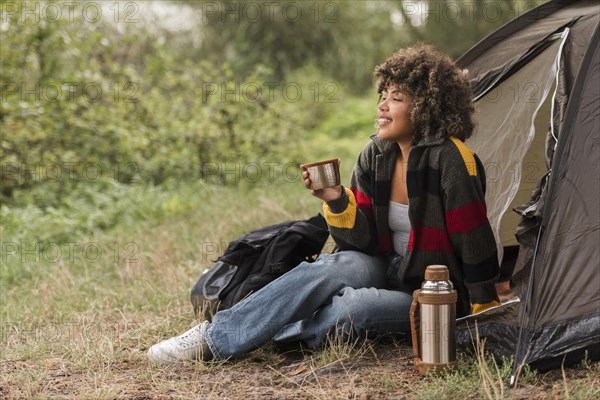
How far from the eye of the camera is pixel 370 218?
11.3 ft

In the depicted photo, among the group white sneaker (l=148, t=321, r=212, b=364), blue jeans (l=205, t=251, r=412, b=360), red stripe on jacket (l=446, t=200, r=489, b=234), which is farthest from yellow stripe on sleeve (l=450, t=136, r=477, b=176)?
white sneaker (l=148, t=321, r=212, b=364)

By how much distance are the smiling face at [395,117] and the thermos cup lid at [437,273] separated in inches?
25.0

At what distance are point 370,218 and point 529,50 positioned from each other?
139cm

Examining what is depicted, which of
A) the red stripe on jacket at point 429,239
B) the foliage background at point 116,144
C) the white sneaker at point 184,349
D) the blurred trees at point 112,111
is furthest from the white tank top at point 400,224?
the blurred trees at point 112,111

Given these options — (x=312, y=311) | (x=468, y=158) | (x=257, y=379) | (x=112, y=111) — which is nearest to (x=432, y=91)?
(x=468, y=158)

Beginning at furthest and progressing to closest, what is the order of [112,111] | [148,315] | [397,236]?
1. [112,111]
2. [148,315]
3. [397,236]

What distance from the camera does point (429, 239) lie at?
10.5 feet

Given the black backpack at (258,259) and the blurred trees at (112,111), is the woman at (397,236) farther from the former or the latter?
the blurred trees at (112,111)

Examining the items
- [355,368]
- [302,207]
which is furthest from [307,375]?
[302,207]

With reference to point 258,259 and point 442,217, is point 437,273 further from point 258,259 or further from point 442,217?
point 258,259

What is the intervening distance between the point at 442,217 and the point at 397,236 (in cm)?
29

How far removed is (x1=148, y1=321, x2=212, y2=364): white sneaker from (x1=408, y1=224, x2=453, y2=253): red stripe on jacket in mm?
926

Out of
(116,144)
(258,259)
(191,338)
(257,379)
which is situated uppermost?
(116,144)

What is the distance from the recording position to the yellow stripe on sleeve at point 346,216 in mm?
3307
